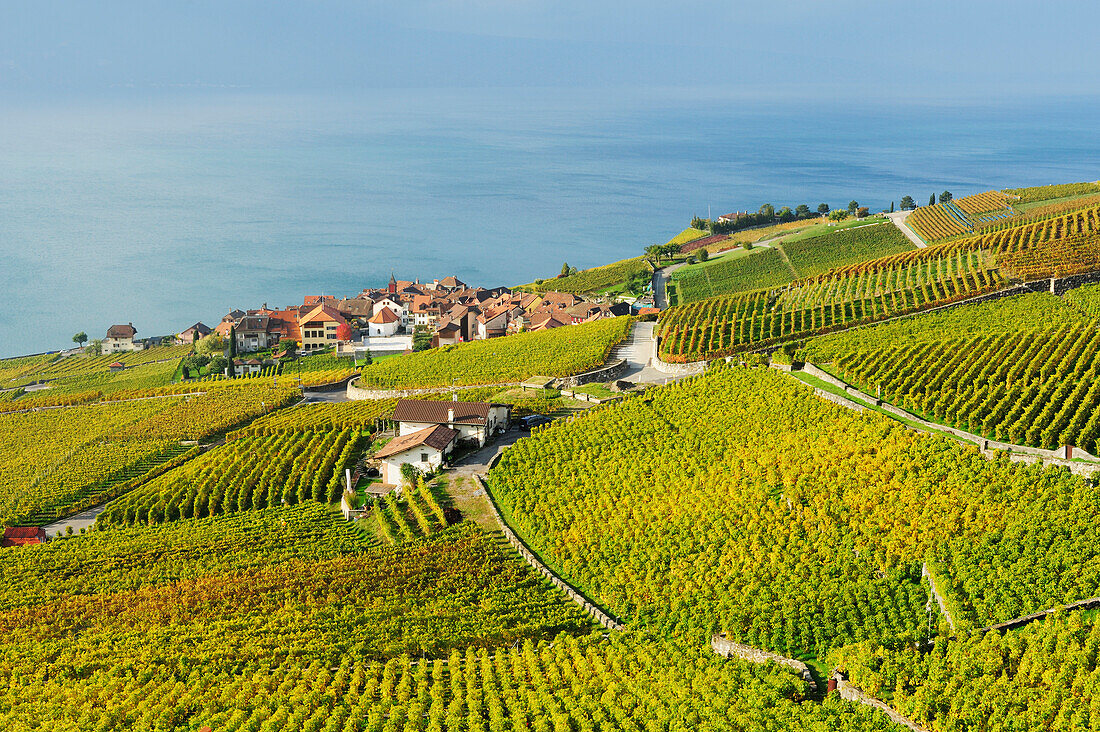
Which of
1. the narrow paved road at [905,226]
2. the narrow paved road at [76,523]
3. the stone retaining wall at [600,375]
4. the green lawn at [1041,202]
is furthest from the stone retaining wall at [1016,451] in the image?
the green lawn at [1041,202]

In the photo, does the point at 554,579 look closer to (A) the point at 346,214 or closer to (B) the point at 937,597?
(B) the point at 937,597

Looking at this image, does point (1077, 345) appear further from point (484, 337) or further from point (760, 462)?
point (484, 337)

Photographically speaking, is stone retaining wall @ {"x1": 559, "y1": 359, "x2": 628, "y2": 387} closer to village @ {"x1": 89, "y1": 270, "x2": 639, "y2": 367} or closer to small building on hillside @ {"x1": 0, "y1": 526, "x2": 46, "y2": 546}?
village @ {"x1": 89, "y1": 270, "x2": 639, "y2": 367}

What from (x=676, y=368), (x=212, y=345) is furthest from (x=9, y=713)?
(x=212, y=345)

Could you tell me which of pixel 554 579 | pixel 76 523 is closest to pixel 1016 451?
pixel 554 579

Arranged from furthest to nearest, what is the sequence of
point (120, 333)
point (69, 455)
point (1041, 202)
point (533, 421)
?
point (120, 333)
point (1041, 202)
point (69, 455)
point (533, 421)

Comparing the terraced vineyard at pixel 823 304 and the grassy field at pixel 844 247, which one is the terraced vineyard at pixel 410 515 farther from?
the grassy field at pixel 844 247
